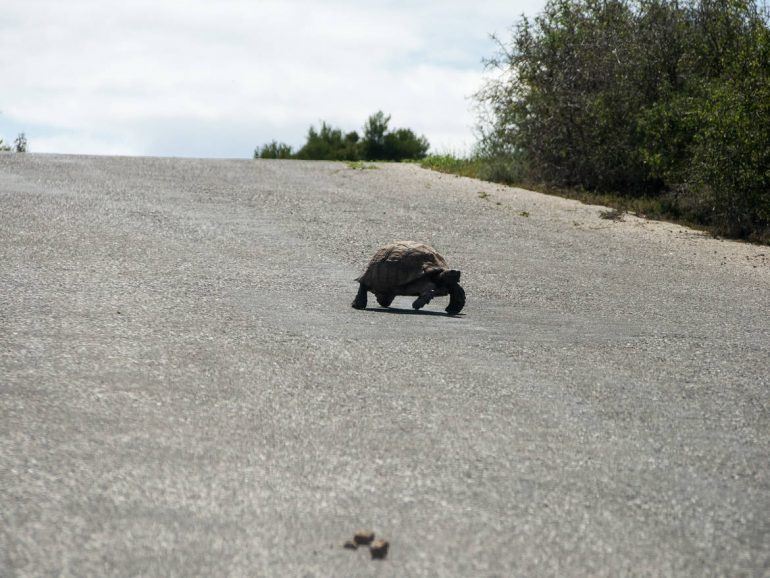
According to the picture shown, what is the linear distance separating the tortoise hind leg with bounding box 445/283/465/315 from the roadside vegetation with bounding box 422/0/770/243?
8.01m

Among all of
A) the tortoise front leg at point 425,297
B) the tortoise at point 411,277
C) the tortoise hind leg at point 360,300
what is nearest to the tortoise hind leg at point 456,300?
the tortoise at point 411,277

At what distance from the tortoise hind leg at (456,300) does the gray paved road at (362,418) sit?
6.9 inches

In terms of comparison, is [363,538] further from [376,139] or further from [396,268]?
[376,139]

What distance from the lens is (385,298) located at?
871 centimetres

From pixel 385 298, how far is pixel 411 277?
0.39m

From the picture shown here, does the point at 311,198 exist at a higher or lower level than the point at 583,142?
lower

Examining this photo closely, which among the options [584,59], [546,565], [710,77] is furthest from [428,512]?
[584,59]

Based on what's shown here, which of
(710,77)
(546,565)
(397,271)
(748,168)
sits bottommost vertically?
(546,565)

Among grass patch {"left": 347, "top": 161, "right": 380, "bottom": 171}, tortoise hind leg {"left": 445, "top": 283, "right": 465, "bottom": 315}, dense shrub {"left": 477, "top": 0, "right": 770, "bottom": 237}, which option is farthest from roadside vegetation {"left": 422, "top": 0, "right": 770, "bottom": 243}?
tortoise hind leg {"left": 445, "top": 283, "right": 465, "bottom": 315}

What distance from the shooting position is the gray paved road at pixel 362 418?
338 cm

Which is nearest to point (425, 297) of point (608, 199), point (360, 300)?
point (360, 300)

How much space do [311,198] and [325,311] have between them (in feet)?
29.6

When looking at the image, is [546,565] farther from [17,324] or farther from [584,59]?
[584,59]

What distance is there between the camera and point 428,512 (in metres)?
3.64
